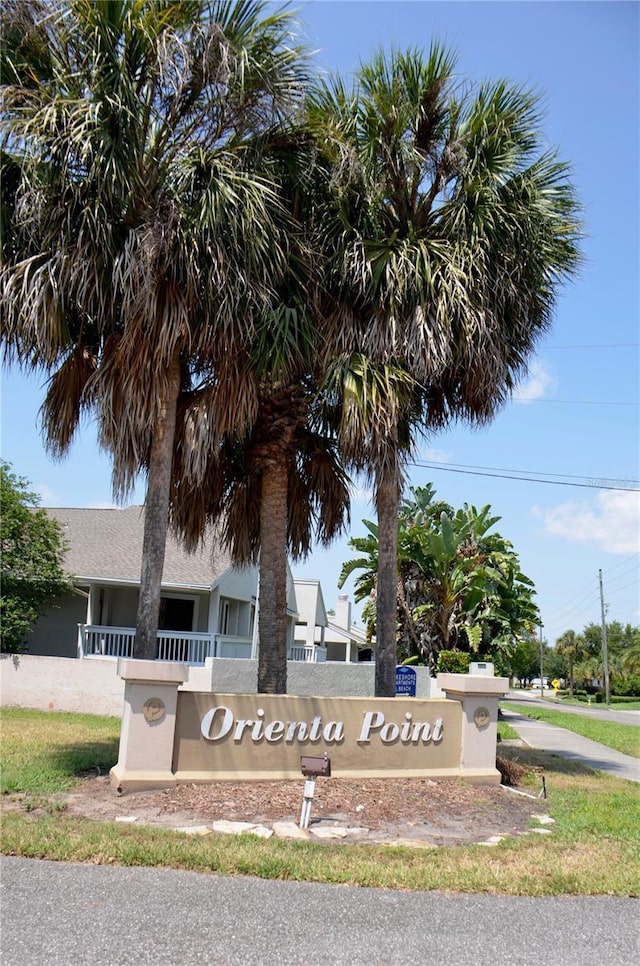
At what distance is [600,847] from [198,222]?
7512mm

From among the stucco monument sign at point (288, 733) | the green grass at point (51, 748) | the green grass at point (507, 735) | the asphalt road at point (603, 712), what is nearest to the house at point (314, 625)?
the green grass at point (507, 735)

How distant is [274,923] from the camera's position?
5.09 meters

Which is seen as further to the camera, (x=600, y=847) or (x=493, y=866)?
(x=600, y=847)

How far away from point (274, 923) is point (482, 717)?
6.54 meters

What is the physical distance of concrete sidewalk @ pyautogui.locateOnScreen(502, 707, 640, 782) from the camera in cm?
1439

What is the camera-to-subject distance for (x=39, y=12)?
29.9ft

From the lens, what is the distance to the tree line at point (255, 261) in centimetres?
921

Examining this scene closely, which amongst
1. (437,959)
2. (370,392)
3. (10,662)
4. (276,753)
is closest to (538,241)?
(370,392)

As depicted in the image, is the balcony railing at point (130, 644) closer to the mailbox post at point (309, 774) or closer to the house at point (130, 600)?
the house at point (130, 600)

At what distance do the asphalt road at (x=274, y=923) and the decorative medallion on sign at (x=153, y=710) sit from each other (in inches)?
120

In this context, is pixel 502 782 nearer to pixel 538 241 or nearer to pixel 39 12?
pixel 538 241

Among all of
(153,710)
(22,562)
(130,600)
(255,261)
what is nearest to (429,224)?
(255,261)

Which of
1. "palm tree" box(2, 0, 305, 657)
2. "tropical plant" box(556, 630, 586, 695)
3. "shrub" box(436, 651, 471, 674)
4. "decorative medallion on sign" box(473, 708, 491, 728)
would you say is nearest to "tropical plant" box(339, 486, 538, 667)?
"shrub" box(436, 651, 471, 674)

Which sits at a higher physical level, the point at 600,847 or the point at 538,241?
the point at 538,241
